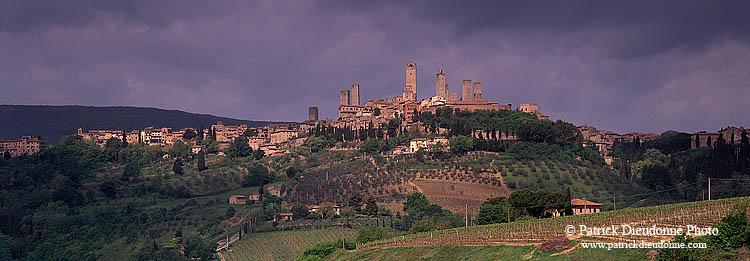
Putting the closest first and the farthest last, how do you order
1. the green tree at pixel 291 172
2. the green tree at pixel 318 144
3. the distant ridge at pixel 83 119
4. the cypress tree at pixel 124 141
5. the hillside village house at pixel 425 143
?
the hillside village house at pixel 425 143 → the green tree at pixel 291 172 → the green tree at pixel 318 144 → the cypress tree at pixel 124 141 → the distant ridge at pixel 83 119

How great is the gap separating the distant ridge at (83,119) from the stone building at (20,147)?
56175 mm

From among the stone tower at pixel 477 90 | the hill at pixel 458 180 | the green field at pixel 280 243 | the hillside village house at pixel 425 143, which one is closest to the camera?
the green field at pixel 280 243

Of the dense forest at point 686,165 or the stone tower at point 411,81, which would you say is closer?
the dense forest at point 686,165

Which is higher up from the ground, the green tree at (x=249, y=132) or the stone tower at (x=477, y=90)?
the stone tower at (x=477, y=90)

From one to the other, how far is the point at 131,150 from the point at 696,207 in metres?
91.9

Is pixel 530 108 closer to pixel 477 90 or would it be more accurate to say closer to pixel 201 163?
pixel 477 90

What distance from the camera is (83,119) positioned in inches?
7047

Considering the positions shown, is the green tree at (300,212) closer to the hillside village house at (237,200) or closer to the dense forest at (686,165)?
the hillside village house at (237,200)

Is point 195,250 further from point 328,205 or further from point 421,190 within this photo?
point 421,190

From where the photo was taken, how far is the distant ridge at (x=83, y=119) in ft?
568

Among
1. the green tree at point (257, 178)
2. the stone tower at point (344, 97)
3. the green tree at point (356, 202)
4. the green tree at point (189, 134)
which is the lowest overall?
the green tree at point (356, 202)

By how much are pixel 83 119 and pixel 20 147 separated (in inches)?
2773

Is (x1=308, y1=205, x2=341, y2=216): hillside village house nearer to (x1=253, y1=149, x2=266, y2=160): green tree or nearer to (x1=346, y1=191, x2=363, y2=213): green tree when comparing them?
(x1=346, y1=191, x2=363, y2=213): green tree

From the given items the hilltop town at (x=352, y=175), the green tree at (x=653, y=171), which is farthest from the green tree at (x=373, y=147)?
the green tree at (x=653, y=171)
